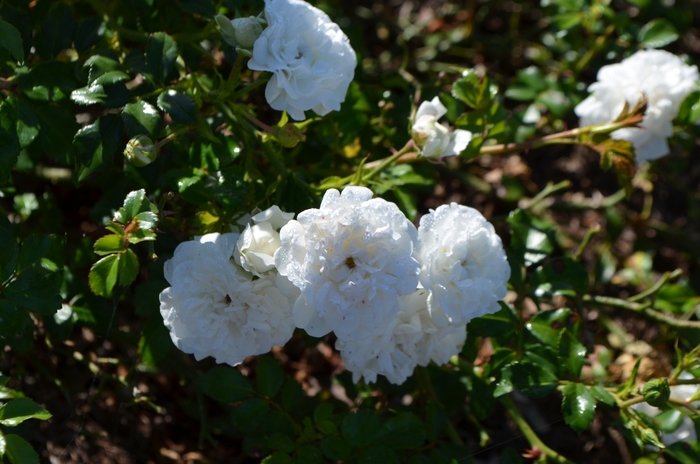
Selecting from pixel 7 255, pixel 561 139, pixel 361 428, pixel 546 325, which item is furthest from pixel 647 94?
pixel 7 255

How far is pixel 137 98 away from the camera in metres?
1.26

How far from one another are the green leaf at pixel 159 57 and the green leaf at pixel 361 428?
82 cm

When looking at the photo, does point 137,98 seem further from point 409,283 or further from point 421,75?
point 421,75

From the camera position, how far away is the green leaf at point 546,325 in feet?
4.92

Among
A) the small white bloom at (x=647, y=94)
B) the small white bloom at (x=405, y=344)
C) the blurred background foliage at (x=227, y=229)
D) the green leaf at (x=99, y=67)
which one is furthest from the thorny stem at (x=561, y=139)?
the green leaf at (x=99, y=67)

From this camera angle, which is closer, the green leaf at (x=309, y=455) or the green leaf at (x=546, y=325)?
the green leaf at (x=309, y=455)

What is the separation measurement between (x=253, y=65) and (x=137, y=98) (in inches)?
10.6

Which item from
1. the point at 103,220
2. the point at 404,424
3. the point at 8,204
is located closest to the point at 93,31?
the point at 103,220

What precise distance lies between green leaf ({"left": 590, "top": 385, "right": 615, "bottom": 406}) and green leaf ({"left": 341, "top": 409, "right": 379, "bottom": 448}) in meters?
0.49

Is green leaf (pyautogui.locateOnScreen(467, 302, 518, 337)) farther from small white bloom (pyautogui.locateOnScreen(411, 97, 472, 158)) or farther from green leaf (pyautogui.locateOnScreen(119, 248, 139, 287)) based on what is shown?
green leaf (pyautogui.locateOnScreen(119, 248, 139, 287))

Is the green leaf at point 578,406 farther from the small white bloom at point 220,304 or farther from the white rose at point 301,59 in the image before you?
the white rose at point 301,59

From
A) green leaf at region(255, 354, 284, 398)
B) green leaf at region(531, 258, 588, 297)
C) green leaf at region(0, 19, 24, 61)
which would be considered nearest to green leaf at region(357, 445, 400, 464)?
green leaf at region(255, 354, 284, 398)

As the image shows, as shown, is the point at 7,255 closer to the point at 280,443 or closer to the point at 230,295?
the point at 230,295

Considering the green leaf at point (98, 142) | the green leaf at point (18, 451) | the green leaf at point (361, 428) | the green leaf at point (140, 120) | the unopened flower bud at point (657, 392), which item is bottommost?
the green leaf at point (361, 428)
